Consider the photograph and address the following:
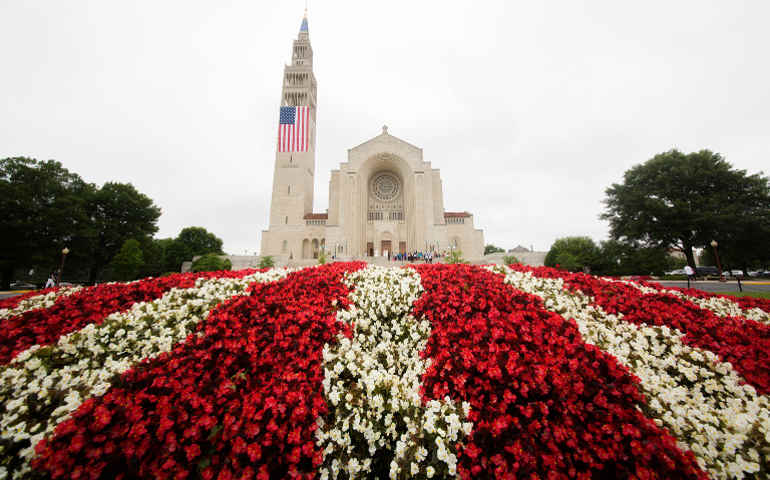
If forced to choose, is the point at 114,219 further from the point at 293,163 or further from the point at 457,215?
the point at 457,215

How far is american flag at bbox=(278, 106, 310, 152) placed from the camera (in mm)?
34969

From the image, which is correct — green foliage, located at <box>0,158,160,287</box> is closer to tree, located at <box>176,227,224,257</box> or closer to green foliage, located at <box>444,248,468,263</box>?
tree, located at <box>176,227,224,257</box>

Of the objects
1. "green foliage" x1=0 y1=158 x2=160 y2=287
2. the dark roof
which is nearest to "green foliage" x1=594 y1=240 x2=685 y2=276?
the dark roof

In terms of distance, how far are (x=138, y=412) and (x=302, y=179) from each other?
1427 inches

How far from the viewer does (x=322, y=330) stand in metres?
4.04

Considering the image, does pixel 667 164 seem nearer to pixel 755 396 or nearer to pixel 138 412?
pixel 755 396

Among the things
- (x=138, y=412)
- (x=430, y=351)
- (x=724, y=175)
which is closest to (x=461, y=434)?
(x=430, y=351)

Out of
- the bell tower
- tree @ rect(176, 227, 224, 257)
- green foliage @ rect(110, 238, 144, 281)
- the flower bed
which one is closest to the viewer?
the flower bed

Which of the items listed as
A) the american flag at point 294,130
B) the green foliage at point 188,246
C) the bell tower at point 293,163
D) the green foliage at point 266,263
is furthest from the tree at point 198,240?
the american flag at point 294,130

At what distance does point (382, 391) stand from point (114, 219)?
144 ft

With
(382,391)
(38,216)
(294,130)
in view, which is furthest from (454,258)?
(38,216)

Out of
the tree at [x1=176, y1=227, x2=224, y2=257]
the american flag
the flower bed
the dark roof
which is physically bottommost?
the flower bed

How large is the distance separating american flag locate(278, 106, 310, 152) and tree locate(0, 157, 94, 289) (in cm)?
2211

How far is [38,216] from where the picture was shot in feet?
86.4
